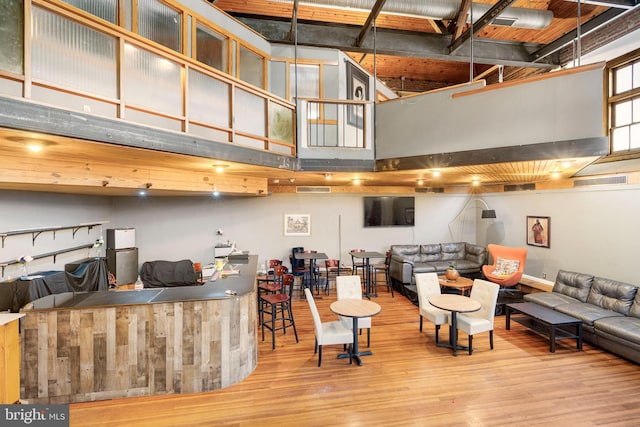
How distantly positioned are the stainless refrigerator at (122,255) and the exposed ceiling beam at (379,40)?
5577mm

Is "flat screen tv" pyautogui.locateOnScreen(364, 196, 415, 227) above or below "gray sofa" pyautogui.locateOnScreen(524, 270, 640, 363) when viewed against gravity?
above

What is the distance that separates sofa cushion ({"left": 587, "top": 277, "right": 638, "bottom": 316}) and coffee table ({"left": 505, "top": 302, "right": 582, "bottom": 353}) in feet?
2.12

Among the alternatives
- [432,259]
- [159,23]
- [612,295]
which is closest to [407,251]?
[432,259]

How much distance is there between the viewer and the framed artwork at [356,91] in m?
5.86

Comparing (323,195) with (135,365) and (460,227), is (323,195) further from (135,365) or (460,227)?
(135,365)

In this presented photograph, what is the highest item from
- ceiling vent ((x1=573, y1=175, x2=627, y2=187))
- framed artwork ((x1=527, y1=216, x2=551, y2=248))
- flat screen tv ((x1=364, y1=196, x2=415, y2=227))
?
ceiling vent ((x1=573, y1=175, x2=627, y2=187))

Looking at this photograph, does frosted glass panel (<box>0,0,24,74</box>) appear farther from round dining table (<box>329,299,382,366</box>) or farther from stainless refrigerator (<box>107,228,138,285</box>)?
stainless refrigerator (<box>107,228,138,285</box>)

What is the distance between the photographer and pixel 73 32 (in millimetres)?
Result: 2934

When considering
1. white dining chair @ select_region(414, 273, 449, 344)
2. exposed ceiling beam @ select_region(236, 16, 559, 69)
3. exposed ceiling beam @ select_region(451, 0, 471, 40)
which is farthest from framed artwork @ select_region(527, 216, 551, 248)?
exposed ceiling beam @ select_region(451, 0, 471, 40)

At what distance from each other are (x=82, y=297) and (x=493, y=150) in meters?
6.13

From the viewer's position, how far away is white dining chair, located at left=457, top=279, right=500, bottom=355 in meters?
4.35

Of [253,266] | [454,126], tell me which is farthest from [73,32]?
[454,126]

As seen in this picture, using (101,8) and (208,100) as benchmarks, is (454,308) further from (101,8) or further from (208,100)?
(101,8)

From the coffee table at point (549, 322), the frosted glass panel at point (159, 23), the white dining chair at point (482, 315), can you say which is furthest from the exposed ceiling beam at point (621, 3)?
the frosted glass panel at point (159, 23)
